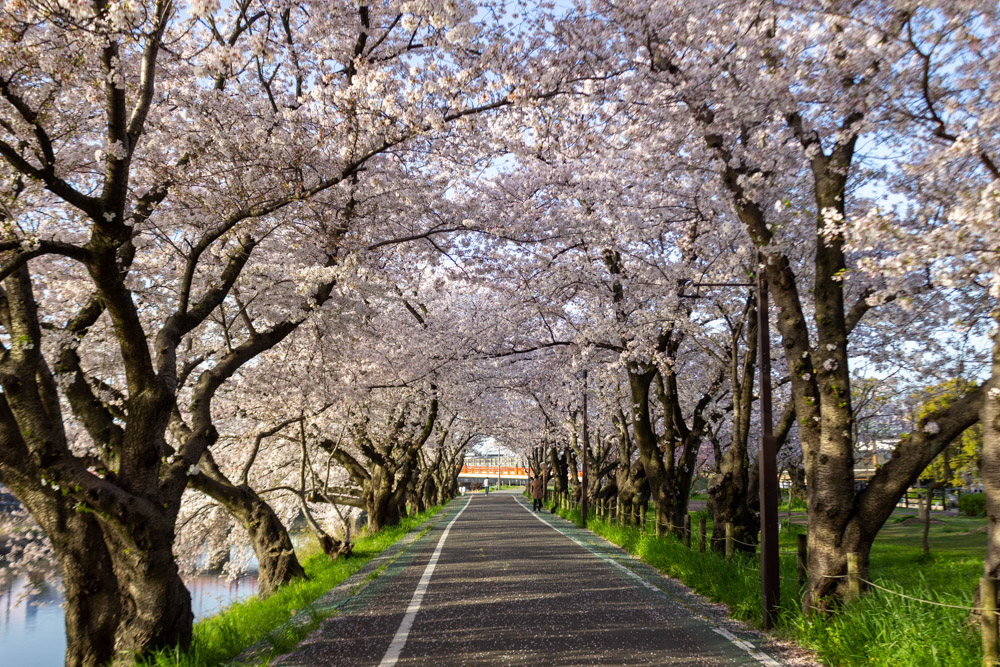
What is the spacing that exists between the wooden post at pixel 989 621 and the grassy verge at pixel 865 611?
14 cm

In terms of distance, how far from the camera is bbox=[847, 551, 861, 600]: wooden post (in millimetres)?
7480

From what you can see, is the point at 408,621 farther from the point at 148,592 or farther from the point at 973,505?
the point at 973,505

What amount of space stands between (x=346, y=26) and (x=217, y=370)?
4.62 metres

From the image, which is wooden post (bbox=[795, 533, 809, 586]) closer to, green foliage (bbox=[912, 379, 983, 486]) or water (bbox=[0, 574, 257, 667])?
green foliage (bbox=[912, 379, 983, 486])

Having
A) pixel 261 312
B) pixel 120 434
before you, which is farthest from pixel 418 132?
pixel 261 312

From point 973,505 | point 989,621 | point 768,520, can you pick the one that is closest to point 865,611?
point 989,621

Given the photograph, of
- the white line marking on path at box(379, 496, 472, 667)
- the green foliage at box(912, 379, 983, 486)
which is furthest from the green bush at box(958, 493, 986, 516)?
the white line marking on path at box(379, 496, 472, 667)

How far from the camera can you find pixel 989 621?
5426mm

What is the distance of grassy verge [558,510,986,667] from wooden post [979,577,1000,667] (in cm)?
14

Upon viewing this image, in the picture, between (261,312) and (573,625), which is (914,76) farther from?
(261,312)

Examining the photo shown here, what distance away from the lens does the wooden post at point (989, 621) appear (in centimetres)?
538

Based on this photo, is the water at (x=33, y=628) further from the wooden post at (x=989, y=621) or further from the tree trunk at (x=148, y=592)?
the wooden post at (x=989, y=621)

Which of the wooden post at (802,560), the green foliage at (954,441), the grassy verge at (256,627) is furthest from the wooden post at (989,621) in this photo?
the green foliage at (954,441)

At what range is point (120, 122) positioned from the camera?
21.5 feet
